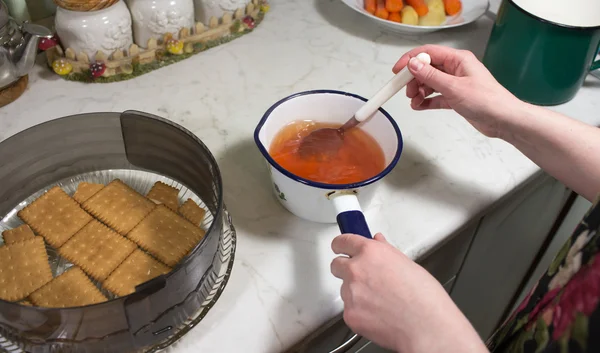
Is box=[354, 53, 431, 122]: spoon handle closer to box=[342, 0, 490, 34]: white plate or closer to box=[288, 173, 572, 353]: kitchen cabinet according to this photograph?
box=[288, 173, 572, 353]: kitchen cabinet

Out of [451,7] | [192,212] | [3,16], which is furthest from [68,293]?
[451,7]

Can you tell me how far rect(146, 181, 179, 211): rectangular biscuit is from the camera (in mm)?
672

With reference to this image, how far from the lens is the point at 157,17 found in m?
0.84

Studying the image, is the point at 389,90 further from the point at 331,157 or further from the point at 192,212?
the point at 192,212

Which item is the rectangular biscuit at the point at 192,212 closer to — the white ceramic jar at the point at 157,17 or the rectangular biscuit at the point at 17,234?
the rectangular biscuit at the point at 17,234

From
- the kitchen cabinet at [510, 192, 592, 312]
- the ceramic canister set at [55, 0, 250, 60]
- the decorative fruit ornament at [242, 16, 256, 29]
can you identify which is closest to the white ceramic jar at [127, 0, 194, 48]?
the ceramic canister set at [55, 0, 250, 60]

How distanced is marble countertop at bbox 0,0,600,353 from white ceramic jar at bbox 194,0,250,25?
6 cm

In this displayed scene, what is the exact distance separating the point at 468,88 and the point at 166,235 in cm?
39

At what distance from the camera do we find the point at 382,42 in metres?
1.00

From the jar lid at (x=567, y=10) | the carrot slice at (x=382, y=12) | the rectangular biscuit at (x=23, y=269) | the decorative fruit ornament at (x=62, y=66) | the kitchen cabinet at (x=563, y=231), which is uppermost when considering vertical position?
the jar lid at (x=567, y=10)

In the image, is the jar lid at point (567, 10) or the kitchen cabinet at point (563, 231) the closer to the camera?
the jar lid at point (567, 10)

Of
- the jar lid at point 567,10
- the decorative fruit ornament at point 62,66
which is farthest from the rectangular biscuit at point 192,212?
the jar lid at point 567,10

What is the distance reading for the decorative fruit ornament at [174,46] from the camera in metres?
0.87

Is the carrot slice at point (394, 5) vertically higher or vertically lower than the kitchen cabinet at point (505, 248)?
higher
